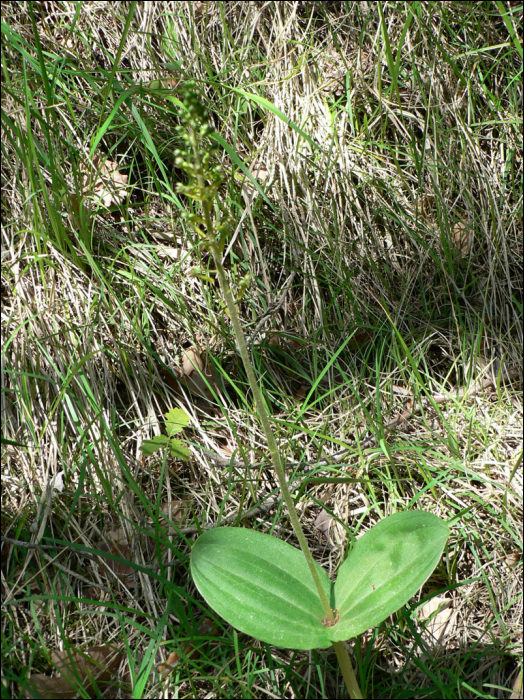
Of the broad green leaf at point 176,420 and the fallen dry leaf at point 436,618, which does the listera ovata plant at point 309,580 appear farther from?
the broad green leaf at point 176,420

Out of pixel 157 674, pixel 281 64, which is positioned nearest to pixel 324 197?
pixel 281 64

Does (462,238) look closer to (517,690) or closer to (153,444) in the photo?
(153,444)

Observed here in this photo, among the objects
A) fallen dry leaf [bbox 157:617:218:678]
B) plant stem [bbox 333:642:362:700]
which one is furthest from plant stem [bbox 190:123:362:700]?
fallen dry leaf [bbox 157:617:218:678]

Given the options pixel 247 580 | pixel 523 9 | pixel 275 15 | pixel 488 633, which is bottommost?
pixel 488 633

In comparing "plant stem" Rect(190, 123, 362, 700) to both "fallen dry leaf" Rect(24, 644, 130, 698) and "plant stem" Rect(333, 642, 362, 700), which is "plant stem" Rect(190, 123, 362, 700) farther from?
"fallen dry leaf" Rect(24, 644, 130, 698)

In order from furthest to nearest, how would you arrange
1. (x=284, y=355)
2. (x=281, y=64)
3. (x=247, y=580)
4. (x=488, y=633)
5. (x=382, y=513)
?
(x=281, y=64) → (x=284, y=355) → (x=382, y=513) → (x=488, y=633) → (x=247, y=580)

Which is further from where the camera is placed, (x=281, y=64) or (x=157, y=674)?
(x=281, y=64)

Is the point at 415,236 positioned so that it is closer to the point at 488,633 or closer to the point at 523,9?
the point at 523,9
